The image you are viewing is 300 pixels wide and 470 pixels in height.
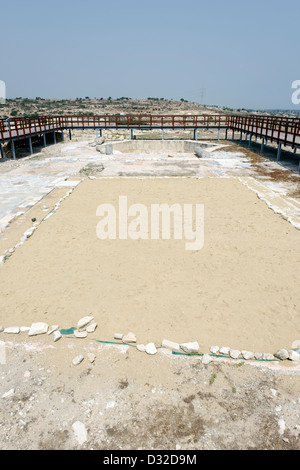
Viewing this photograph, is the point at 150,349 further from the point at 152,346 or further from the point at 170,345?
the point at 170,345

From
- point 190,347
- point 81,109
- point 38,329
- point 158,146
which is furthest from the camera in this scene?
point 81,109

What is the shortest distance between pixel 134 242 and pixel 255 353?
14.3ft

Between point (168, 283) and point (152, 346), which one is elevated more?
point (168, 283)

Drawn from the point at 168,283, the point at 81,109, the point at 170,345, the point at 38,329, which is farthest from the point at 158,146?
the point at 81,109

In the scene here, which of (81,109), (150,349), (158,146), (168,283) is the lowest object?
(150,349)

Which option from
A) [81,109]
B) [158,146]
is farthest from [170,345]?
[81,109]

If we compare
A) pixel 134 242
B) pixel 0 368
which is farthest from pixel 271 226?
pixel 0 368

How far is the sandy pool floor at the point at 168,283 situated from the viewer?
5066mm

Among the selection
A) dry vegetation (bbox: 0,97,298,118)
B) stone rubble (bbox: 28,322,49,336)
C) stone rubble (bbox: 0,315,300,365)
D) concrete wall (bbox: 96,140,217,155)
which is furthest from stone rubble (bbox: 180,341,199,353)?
dry vegetation (bbox: 0,97,298,118)

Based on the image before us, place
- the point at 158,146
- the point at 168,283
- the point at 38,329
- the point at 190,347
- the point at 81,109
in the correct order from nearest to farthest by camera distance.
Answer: the point at 190,347, the point at 38,329, the point at 168,283, the point at 158,146, the point at 81,109

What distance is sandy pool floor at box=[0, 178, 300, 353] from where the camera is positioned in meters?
5.07

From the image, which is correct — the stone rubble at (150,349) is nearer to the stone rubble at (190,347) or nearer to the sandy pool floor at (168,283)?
the sandy pool floor at (168,283)

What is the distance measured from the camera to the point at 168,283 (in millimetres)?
6258

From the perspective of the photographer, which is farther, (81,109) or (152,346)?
(81,109)
